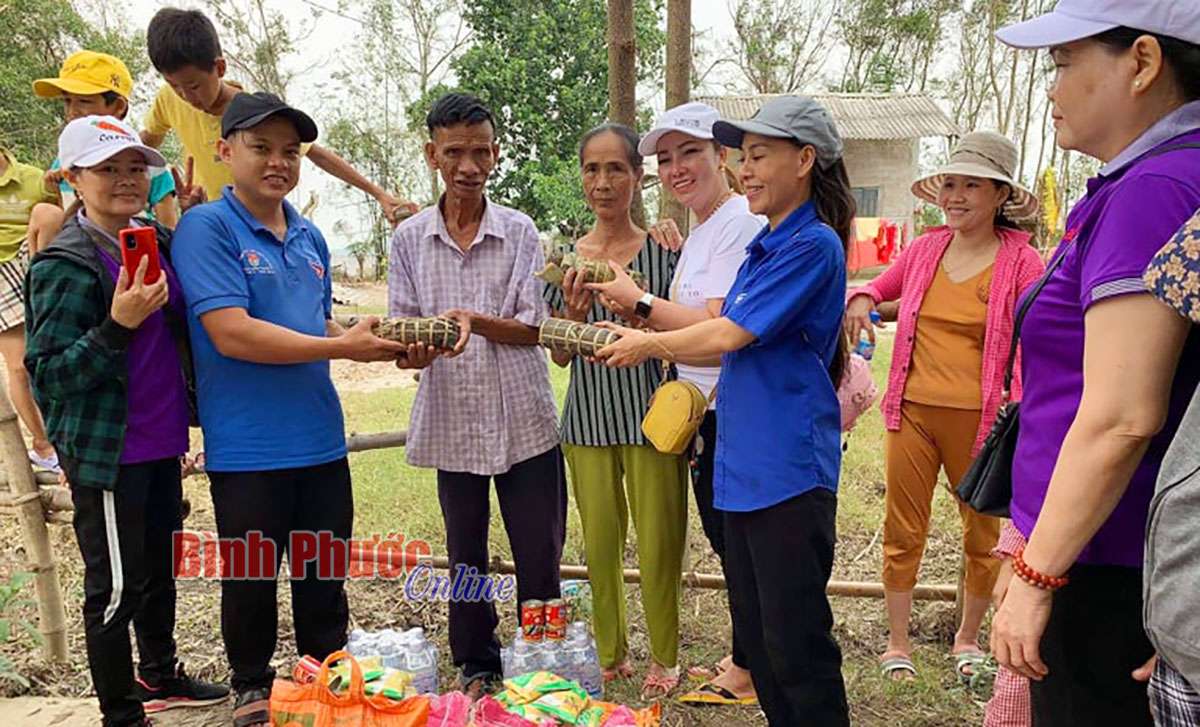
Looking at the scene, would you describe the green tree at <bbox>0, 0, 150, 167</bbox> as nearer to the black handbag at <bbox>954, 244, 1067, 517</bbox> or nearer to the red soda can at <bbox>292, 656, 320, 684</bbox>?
the red soda can at <bbox>292, 656, 320, 684</bbox>

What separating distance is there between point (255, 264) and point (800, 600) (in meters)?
2.11

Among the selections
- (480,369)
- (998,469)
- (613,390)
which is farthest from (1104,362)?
(480,369)

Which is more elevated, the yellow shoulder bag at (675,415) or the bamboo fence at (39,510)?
the yellow shoulder bag at (675,415)

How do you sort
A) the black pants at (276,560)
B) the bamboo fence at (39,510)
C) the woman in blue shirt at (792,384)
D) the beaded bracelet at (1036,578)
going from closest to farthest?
the beaded bracelet at (1036,578)
the woman in blue shirt at (792,384)
the black pants at (276,560)
the bamboo fence at (39,510)

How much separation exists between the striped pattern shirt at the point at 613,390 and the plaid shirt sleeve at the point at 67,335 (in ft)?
5.15

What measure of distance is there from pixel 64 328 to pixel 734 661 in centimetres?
279

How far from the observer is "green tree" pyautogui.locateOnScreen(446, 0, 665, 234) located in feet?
52.7

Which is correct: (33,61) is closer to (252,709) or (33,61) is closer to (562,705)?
(252,709)

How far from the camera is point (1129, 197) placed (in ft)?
4.58

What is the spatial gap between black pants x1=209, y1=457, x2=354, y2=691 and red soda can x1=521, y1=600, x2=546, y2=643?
2.35ft

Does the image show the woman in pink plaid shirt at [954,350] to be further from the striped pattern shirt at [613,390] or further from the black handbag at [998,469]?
the black handbag at [998,469]

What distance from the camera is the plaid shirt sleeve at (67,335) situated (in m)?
2.62

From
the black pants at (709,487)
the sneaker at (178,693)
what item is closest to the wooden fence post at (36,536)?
the sneaker at (178,693)

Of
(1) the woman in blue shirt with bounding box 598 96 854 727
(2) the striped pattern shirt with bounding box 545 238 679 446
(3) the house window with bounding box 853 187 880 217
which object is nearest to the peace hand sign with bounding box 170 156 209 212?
(2) the striped pattern shirt with bounding box 545 238 679 446
